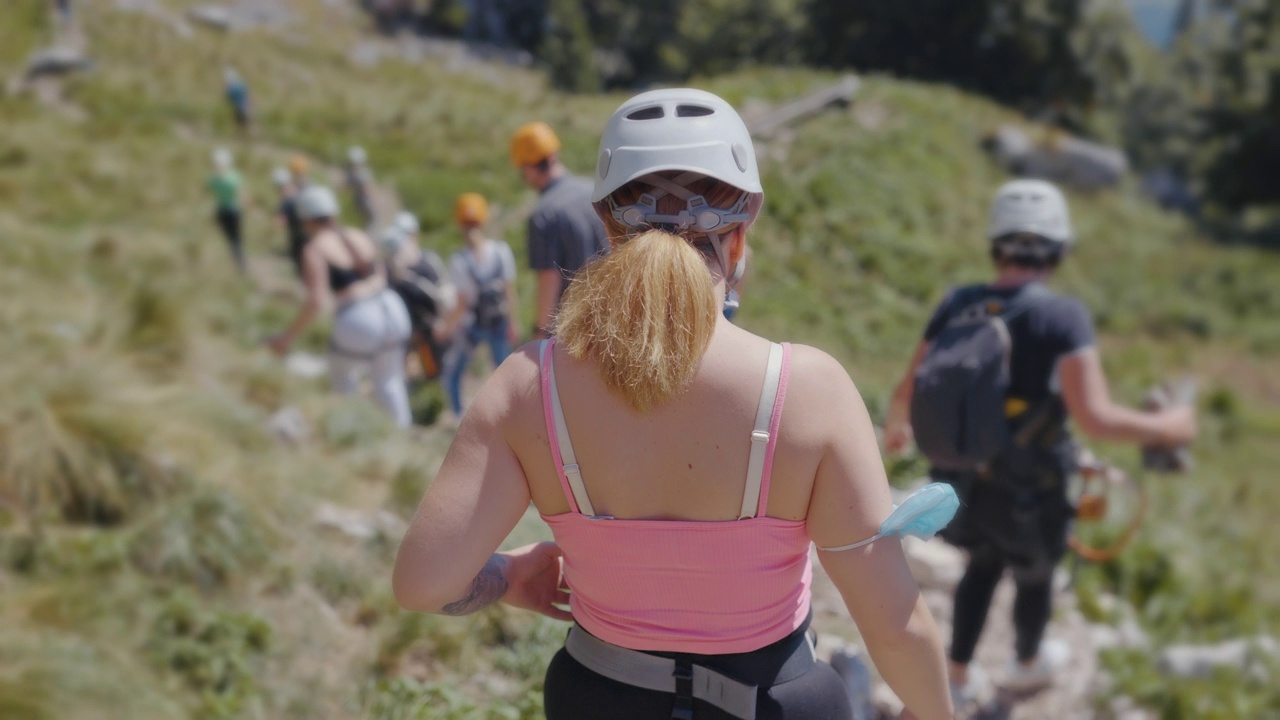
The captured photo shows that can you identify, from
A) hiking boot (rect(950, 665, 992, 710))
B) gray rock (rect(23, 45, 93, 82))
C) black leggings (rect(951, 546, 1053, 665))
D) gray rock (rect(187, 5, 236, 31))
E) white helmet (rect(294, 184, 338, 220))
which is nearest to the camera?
black leggings (rect(951, 546, 1053, 665))

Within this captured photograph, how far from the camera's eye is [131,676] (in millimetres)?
3693

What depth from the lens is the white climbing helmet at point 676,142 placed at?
5.09ft

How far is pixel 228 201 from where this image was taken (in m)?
11.4

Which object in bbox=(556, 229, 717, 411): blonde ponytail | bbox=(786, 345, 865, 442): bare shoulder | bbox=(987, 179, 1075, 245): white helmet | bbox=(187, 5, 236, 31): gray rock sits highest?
bbox=(187, 5, 236, 31): gray rock

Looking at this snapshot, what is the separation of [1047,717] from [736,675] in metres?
3.23

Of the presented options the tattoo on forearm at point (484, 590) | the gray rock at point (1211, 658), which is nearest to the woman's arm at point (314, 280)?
the tattoo on forearm at point (484, 590)

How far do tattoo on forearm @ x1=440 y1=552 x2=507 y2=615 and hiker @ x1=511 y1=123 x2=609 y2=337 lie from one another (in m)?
2.62

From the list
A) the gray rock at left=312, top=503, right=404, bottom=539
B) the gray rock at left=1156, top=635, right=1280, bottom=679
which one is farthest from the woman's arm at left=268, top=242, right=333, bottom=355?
the gray rock at left=1156, top=635, right=1280, bottom=679

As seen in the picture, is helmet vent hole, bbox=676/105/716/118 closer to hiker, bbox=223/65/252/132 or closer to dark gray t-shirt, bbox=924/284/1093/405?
dark gray t-shirt, bbox=924/284/1093/405

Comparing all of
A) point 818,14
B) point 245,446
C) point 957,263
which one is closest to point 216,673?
point 245,446

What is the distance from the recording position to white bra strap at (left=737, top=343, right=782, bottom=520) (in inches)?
58.3

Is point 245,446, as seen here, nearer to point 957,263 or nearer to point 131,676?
point 131,676

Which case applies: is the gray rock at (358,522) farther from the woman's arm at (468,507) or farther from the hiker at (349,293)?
the woman's arm at (468,507)

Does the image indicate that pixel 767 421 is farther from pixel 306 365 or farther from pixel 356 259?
pixel 306 365
